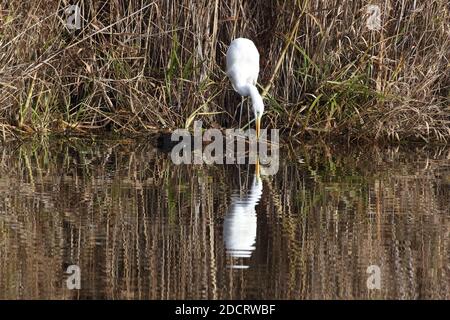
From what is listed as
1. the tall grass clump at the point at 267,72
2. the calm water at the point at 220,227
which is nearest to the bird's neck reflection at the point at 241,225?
the calm water at the point at 220,227

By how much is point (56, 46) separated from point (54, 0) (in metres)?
0.45

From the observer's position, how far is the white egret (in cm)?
1034

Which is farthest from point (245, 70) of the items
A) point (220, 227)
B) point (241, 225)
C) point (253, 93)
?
point (241, 225)

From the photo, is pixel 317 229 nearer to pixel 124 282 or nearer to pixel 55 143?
pixel 124 282

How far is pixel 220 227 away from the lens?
7.04 meters

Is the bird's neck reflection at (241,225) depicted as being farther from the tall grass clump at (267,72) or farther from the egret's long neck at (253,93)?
the tall grass clump at (267,72)

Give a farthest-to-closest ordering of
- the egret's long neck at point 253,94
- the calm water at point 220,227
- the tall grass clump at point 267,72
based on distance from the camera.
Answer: the tall grass clump at point 267,72, the egret's long neck at point 253,94, the calm water at point 220,227

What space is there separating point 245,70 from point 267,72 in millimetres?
1029

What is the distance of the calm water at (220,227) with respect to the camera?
5695mm

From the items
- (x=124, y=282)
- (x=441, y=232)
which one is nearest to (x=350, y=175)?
(x=441, y=232)

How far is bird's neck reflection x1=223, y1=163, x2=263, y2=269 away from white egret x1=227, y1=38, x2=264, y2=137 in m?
2.01

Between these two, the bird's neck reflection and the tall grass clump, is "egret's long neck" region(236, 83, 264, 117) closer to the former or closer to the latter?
the tall grass clump

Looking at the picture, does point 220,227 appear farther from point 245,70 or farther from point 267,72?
point 267,72

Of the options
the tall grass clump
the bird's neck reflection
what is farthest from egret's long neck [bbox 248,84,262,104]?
the bird's neck reflection
